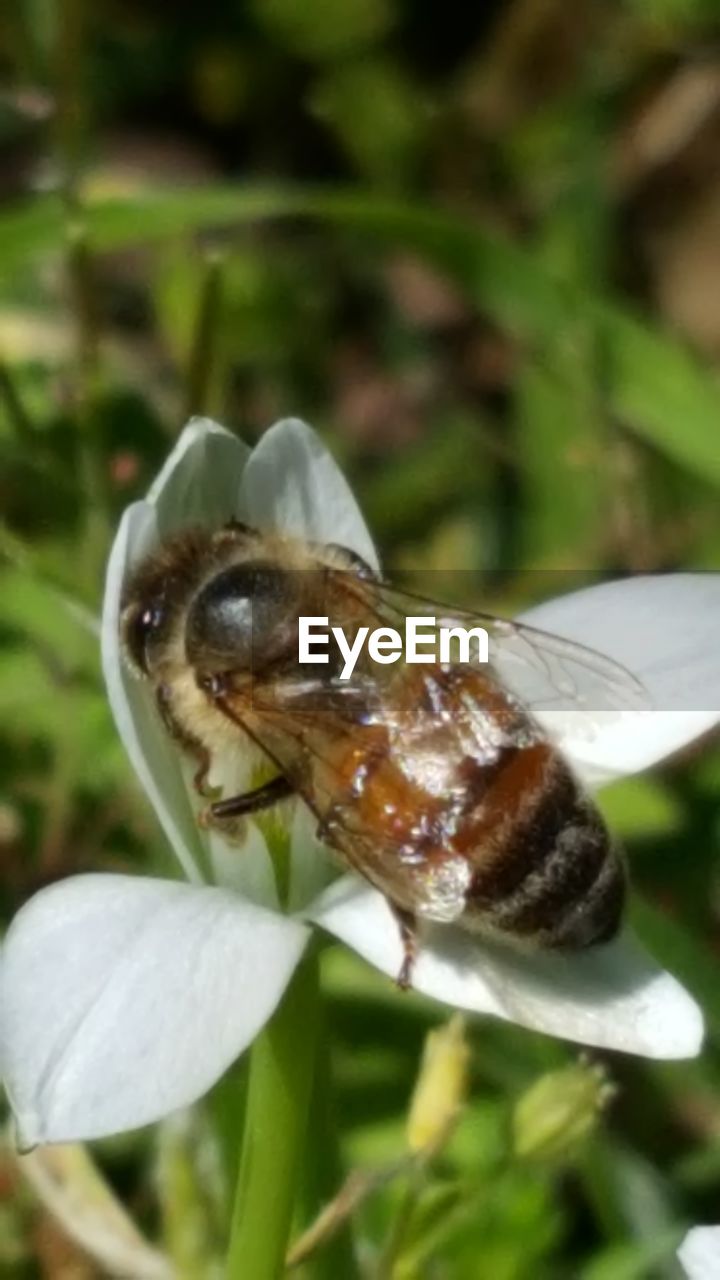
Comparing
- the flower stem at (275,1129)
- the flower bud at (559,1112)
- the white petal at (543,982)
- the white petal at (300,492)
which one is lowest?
the flower bud at (559,1112)

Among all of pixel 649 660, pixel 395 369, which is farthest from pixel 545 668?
pixel 395 369

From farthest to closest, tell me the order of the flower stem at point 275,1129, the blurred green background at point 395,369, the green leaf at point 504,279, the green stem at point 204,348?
the green leaf at point 504,279 → the green stem at point 204,348 → the blurred green background at point 395,369 → the flower stem at point 275,1129

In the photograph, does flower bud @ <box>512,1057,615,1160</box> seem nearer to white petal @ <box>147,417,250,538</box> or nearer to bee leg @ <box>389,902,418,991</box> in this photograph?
bee leg @ <box>389,902,418,991</box>

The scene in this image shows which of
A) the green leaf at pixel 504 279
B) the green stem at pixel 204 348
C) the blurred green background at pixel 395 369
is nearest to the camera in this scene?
the blurred green background at pixel 395 369

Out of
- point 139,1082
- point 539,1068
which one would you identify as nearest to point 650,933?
point 539,1068

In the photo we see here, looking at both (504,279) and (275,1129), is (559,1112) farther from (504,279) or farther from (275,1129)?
(504,279)

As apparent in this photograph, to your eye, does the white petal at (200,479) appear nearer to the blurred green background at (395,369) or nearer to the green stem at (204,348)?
the blurred green background at (395,369)

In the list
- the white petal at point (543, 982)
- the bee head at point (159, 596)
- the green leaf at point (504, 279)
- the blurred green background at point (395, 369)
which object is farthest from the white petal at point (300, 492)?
the green leaf at point (504, 279)

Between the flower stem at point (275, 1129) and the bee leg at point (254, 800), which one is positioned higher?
the bee leg at point (254, 800)
